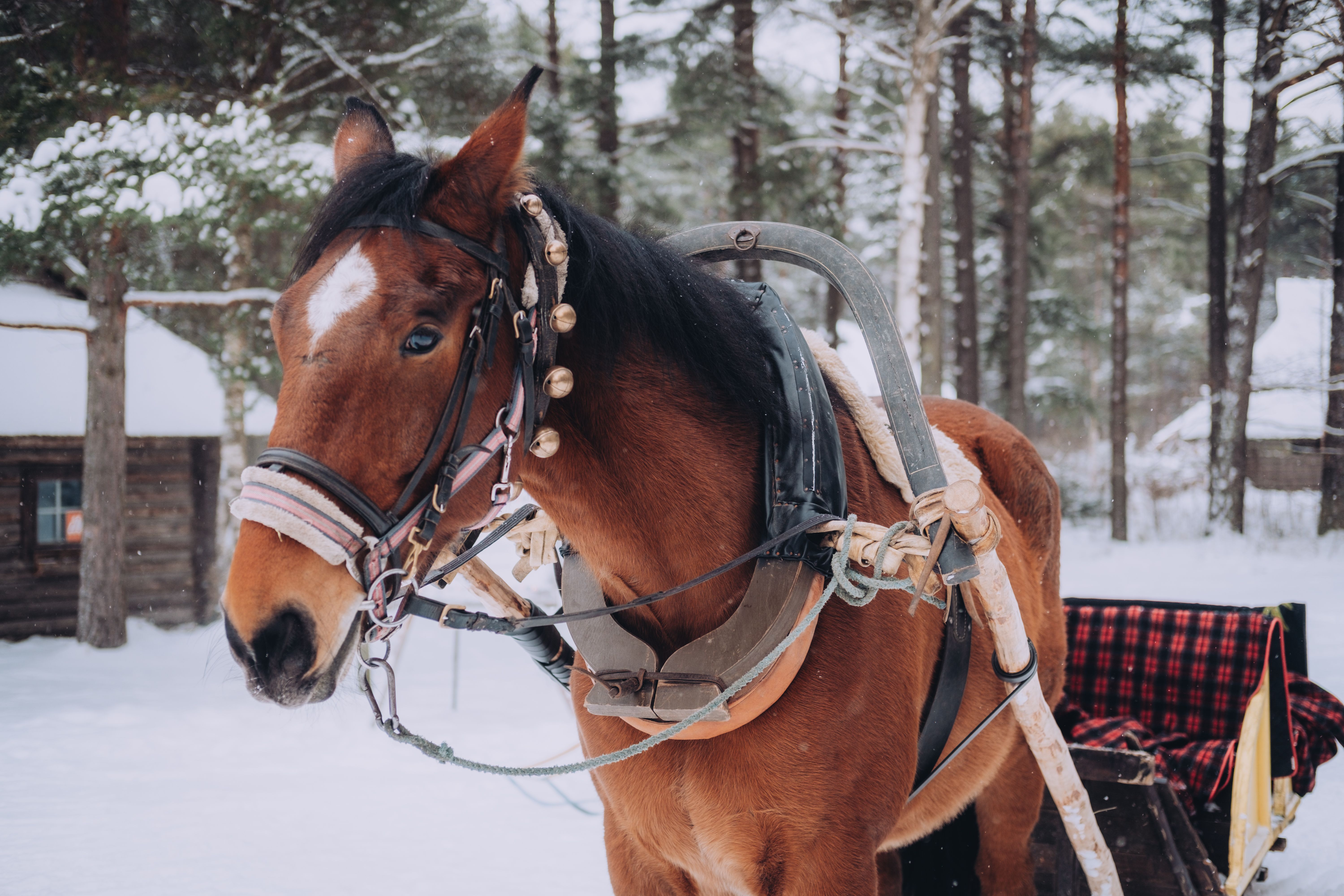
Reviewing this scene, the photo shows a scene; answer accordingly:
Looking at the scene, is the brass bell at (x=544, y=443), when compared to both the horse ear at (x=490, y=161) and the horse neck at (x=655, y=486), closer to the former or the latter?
the horse neck at (x=655, y=486)

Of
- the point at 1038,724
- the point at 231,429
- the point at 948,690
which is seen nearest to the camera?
the point at 948,690

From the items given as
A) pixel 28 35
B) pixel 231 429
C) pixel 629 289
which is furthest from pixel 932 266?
pixel 28 35

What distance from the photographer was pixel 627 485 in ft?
5.25

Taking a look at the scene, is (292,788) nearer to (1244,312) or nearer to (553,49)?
(553,49)

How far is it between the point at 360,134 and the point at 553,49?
37.9ft

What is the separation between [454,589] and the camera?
273 inches

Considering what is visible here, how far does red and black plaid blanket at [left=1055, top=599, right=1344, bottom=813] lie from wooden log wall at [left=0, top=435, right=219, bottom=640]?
9.77 meters

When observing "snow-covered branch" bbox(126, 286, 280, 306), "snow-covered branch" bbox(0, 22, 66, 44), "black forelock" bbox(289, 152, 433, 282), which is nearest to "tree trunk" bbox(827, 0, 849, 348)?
"snow-covered branch" bbox(126, 286, 280, 306)

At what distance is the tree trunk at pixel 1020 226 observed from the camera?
12.6 metres

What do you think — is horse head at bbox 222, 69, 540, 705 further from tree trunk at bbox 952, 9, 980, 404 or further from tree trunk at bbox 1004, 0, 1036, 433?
tree trunk at bbox 1004, 0, 1036, 433

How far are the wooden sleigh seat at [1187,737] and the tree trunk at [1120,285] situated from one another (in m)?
11.0

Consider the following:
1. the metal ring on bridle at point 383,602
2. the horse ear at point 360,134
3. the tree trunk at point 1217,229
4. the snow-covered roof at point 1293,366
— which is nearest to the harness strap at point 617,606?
the metal ring on bridle at point 383,602

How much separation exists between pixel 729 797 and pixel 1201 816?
267 centimetres

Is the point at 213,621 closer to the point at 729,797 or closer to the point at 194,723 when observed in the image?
the point at 194,723
